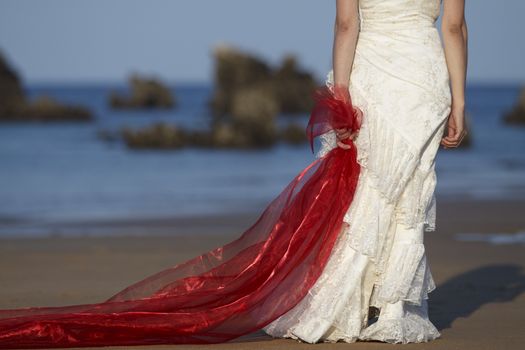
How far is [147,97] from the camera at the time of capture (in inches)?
2689

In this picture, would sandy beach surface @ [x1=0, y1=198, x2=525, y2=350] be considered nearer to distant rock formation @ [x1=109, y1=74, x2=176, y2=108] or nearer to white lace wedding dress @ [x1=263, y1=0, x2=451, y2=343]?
white lace wedding dress @ [x1=263, y1=0, x2=451, y2=343]

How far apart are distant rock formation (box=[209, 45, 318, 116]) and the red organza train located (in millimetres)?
43592

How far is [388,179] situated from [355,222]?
0.84 ft

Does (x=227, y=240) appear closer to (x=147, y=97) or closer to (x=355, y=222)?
(x=355, y=222)

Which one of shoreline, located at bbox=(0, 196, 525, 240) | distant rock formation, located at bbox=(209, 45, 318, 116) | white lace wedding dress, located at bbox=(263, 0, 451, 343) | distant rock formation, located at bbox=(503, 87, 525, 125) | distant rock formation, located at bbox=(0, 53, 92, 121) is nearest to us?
white lace wedding dress, located at bbox=(263, 0, 451, 343)

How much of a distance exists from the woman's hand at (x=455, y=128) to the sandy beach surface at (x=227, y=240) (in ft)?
3.22

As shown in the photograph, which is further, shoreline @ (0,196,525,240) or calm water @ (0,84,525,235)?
calm water @ (0,84,525,235)

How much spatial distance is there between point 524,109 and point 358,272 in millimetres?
42169

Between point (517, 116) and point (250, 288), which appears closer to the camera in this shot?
point (250, 288)

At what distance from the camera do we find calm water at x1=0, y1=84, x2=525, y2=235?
519 inches

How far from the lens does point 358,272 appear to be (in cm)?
481

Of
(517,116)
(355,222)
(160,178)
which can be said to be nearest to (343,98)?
(355,222)

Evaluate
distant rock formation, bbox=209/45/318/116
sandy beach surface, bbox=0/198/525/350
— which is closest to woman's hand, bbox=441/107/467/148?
sandy beach surface, bbox=0/198/525/350

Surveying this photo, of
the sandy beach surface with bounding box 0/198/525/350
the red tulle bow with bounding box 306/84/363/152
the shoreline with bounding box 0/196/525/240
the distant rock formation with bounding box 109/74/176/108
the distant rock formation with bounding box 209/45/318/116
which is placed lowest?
the distant rock formation with bounding box 109/74/176/108
